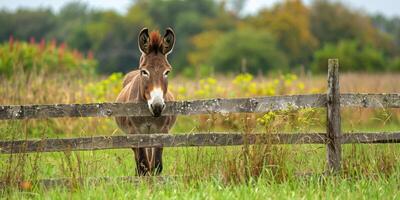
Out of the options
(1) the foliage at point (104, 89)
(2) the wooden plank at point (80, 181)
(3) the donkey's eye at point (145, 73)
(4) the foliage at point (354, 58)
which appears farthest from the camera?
(4) the foliage at point (354, 58)

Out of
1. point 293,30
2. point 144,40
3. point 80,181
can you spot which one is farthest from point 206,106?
point 293,30

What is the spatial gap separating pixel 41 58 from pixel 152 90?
1270cm

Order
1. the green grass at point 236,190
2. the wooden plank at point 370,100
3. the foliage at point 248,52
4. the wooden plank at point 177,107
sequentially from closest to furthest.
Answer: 1. the green grass at point 236,190
2. the wooden plank at point 177,107
3. the wooden plank at point 370,100
4. the foliage at point 248,52

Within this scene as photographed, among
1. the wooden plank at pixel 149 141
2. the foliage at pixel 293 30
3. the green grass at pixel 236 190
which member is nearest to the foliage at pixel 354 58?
the foliage at pixel 293 30

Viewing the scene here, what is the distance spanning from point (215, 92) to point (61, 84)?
13.5 feet

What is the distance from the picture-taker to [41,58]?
21094mm

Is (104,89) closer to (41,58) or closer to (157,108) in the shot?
(41,58)

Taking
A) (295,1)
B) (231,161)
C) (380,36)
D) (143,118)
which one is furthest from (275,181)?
(380,36)

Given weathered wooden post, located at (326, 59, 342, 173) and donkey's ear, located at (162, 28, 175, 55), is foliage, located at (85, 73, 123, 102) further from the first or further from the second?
weathered wooden post, located at (326, 59, 342, 173)

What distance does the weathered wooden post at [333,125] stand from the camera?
9.16 m

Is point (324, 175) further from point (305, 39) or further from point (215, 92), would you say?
point (305, 39)

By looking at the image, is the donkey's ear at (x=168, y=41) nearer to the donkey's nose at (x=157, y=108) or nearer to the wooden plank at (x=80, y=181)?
the donkey's nose at (x=157, y=108)

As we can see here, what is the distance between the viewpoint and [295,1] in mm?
82438

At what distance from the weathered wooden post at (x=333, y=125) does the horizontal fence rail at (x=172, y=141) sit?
0.30 ft
